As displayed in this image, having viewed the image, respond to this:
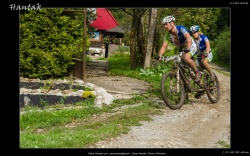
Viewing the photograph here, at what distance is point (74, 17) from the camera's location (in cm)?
1311

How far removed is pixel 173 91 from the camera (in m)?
7.76

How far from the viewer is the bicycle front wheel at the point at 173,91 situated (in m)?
7.64

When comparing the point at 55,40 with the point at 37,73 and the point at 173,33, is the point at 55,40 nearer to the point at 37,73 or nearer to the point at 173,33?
the point at 37,73

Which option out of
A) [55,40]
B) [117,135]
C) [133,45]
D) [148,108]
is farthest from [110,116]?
[133,45]

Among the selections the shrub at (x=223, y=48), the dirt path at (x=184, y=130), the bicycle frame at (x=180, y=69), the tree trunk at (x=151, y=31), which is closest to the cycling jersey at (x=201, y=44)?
the bicycle frame at (x=180, y=69)

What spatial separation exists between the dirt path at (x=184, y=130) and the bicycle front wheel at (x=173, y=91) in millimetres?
169

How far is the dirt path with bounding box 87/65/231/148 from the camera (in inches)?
208

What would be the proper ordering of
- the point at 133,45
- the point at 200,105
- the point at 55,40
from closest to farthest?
the point at 200,105 < the point at 55,40 < the point at 133,45

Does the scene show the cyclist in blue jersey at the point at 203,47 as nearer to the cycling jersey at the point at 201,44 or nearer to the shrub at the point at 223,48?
the cycling jersey at the point at 201,44

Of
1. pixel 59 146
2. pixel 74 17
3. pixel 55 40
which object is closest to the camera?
pixel 59 146

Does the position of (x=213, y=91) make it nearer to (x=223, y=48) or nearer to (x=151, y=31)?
(x=151, y=31)

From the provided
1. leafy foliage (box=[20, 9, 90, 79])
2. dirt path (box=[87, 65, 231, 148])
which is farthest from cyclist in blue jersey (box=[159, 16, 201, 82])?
leafy foliage (box=[20, 9, 90, 79])

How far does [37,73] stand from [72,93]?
325 cm

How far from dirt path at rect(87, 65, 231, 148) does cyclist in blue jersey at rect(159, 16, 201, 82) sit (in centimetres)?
116
